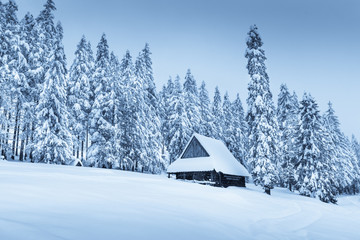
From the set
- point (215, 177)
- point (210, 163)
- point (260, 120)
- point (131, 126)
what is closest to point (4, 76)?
point (131, 126)

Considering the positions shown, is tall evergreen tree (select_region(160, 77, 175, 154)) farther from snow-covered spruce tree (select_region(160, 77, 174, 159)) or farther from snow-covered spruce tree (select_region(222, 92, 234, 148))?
snow-covered spruce tree (select_region(222, 92, 234, 148))

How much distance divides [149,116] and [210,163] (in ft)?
45.2

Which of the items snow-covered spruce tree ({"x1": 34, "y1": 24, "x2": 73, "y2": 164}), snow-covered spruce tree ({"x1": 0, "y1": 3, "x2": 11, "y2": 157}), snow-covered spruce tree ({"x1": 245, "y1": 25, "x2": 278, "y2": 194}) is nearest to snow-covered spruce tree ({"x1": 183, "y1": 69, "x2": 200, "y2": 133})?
snow-covered spruce tree ({"x1": 245, "y1": 25, "x2": 278, "y2": 194})

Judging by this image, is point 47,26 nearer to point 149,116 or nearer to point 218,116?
point 149,116

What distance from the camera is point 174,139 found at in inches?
1550

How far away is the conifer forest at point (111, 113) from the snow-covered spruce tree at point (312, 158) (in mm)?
122

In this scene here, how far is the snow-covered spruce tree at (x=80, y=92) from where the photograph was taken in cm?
3341

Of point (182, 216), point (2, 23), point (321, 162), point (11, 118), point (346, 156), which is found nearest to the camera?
point (182, 216)

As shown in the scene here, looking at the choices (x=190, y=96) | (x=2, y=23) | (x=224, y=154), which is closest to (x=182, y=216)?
(x=224, y=154)

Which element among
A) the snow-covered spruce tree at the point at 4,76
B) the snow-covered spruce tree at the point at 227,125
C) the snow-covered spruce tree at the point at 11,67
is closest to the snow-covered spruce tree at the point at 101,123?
the snow-covered spruce tree at the point at 11,67

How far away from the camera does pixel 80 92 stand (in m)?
34.1

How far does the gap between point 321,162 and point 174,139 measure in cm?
2072

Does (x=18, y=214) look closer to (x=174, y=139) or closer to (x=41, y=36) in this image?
(x=41, y=36)

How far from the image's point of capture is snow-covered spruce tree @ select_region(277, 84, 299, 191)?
41.0 metres
